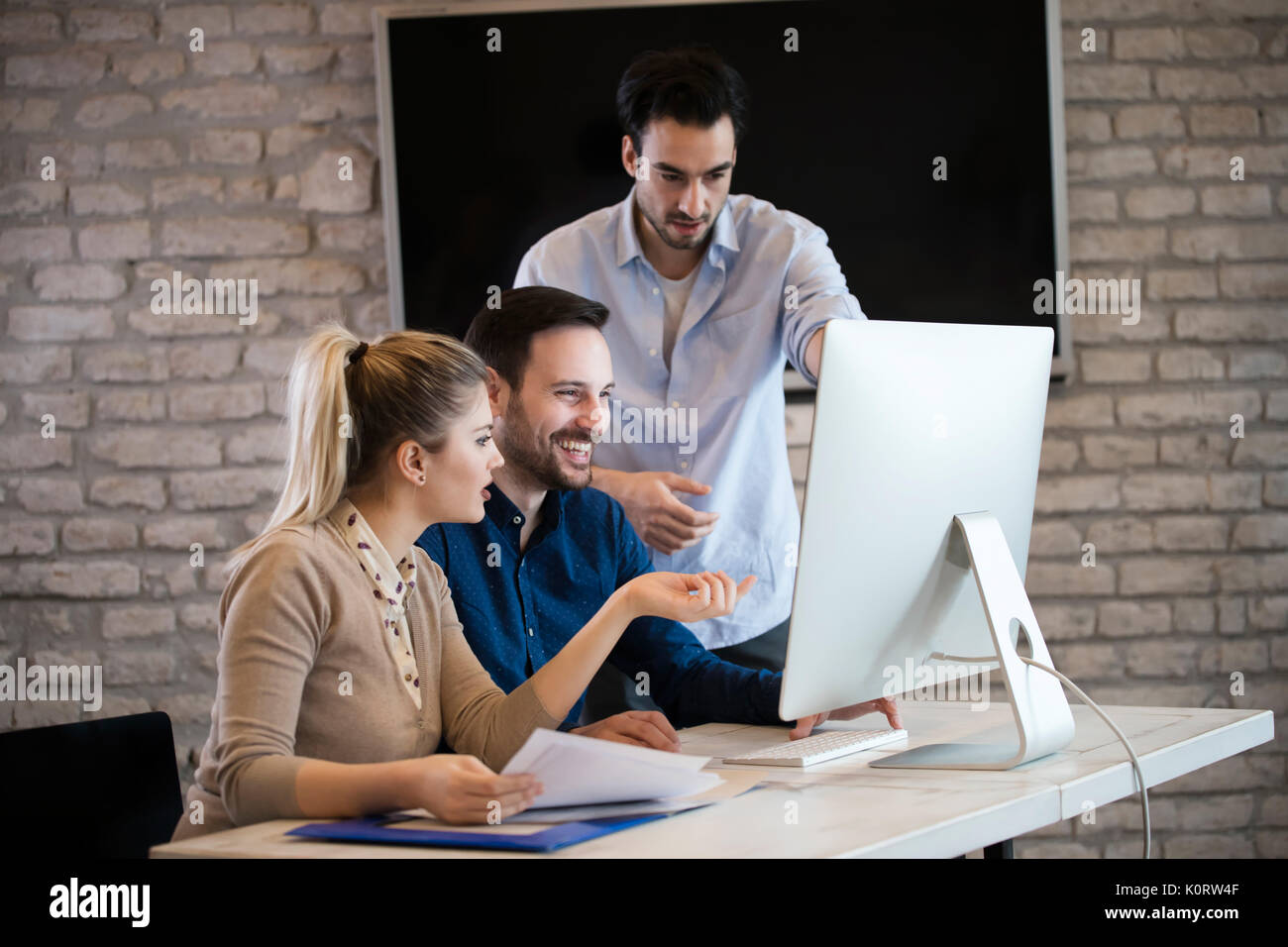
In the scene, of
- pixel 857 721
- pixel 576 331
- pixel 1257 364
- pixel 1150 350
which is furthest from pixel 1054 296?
pixel 857 721

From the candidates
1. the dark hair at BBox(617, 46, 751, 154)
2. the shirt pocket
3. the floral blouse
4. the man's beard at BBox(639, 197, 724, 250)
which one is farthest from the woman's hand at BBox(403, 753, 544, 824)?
the dark hair at BBox(617, 46, 751, 154)

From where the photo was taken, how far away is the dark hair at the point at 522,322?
188 cm

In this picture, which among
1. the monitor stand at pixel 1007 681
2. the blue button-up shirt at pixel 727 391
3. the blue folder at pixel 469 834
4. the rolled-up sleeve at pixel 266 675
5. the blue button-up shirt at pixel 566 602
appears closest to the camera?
the blue folder at pixel 469 834

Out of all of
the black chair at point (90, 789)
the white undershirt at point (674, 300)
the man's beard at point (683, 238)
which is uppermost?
the man's beard at point (683, 238)

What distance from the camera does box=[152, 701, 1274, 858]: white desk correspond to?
938 millimetres

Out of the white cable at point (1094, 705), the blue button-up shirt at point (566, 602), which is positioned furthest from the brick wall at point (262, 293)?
the white cable at point (1094, 705)

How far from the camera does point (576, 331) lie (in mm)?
1888

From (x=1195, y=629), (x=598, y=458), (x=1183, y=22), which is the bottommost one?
(x=1195, y=629)

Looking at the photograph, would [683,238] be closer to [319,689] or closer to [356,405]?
[356,405]

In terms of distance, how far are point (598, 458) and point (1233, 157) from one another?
4.89 feet

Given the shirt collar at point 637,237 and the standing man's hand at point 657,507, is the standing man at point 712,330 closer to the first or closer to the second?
the shirt collar at point 637,237

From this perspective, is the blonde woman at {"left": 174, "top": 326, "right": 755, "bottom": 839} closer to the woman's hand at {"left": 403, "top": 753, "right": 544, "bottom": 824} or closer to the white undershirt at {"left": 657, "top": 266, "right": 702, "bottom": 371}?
the woman's hand at {"left": 403, "top": 753, "right": 544, "bottom": 824}

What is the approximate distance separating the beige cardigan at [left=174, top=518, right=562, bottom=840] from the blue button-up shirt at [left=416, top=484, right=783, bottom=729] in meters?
0.23

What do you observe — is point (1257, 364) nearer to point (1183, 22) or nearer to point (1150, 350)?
point (1150, 350)
